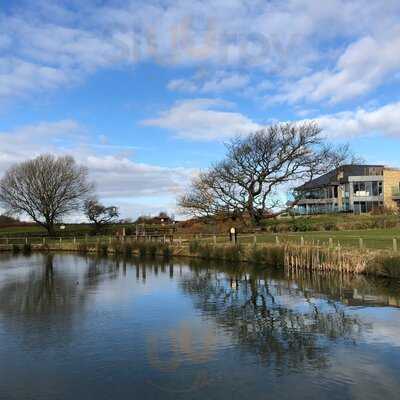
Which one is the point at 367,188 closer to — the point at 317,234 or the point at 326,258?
the point at 317,234

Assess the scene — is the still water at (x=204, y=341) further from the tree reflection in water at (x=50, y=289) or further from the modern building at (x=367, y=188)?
the modern building at (x=367, y=188)

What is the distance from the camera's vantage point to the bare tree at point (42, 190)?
66.7 meters

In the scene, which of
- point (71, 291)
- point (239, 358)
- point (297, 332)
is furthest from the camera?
point (71, 291)

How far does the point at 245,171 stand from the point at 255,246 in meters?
22.1

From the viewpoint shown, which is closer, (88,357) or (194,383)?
(194,383)

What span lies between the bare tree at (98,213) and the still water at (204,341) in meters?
50.1

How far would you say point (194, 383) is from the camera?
897 cm

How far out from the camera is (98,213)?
244 ft

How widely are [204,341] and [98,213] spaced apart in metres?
63.9

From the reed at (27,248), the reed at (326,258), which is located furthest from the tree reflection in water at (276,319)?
the reed at (27,248)

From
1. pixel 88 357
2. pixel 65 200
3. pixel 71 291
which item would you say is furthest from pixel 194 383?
pixel 65 200

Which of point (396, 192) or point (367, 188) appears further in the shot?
point (367, 188)

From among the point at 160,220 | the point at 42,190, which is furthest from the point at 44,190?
the point at 160,220

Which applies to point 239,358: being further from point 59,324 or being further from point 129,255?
point 129,255
